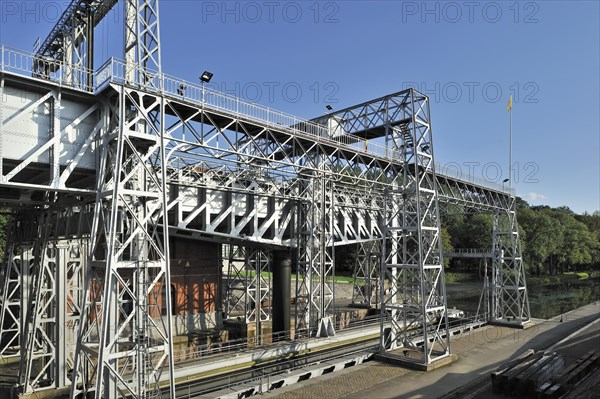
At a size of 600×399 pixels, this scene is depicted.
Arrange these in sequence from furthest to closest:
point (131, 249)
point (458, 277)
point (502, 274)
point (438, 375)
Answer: point (458, 277), point (502, 274), point (438, 375), point (131, 249)

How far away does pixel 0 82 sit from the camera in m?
10.5

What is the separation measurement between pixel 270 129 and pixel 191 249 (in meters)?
13.2

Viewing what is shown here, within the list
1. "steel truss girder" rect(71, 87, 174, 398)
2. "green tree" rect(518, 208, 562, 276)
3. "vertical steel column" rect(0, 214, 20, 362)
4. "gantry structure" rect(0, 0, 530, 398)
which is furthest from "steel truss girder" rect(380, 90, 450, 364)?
"green tree" rect(518, 208, 562, 276)

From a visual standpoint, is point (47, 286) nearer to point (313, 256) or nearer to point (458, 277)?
point (313, 256)

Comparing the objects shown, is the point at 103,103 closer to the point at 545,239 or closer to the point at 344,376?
the point at 344,376

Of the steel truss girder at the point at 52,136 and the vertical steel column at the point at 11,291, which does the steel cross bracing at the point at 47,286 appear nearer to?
the vertical steel column at the point at 11,291

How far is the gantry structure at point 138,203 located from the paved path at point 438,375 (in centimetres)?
131

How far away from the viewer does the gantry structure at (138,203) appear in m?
11.2

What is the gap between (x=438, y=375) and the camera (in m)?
17.1

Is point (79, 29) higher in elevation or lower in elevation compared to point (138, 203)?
higher

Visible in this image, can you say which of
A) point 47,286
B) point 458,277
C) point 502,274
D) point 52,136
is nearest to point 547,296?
point 458,277

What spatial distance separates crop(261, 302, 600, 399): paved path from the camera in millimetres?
14797

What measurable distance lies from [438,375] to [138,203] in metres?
13.0

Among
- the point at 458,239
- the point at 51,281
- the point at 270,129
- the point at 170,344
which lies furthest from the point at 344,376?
the point at 458,239
